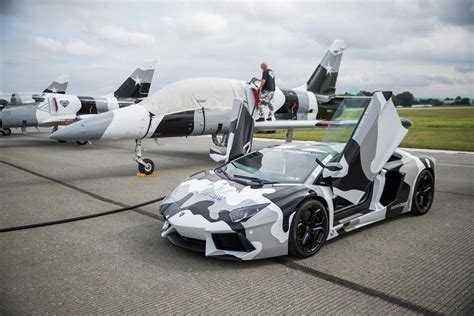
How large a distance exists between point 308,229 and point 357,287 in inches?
32.9

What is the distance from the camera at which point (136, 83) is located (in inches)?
914

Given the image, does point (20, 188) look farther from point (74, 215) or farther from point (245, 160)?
point (245, 160)

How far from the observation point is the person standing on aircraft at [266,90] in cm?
1085

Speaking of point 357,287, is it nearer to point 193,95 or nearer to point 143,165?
point 143,165

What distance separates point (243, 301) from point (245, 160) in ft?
7.96

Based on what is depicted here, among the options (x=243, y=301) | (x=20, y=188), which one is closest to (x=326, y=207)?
(x=243, y=301)

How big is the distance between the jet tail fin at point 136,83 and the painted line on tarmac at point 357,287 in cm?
2075

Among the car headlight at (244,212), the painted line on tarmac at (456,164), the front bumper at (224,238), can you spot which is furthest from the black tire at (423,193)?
the painted line on tarmac at (456,164)

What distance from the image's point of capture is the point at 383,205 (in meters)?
5.19

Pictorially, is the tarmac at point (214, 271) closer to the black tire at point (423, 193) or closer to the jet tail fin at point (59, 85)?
the black tire at point (423, 193)

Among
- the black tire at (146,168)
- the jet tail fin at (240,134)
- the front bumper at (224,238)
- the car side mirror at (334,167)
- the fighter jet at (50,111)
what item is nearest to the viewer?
the front bumper at (224,238)

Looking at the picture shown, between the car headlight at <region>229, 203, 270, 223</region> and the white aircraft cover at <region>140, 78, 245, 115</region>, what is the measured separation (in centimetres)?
628

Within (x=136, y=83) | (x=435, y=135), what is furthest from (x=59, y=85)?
(x=435, y=135)

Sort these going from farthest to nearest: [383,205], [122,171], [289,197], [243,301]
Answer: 1. [122,171]
2. [383,205]
3. [289,197]
4. [243,301]
